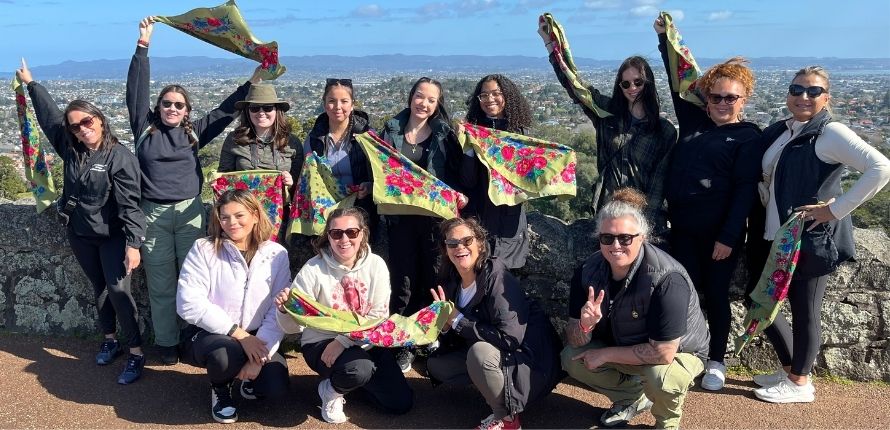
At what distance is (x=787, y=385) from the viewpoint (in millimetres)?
5461

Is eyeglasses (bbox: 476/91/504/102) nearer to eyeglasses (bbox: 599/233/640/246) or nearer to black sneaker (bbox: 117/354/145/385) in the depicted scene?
eyeglasses (bbox: 599/233/640/246)

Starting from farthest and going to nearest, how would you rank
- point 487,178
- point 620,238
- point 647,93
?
1. point 487,178
2. point 647,93
3. point 620,238

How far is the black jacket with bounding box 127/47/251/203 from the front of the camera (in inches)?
230

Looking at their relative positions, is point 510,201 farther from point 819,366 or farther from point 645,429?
point 819,366

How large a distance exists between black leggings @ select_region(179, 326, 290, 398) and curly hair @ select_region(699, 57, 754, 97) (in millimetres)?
3872

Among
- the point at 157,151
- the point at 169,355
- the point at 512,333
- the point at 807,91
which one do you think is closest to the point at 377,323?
the point at 512,333

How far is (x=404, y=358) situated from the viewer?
6.05m

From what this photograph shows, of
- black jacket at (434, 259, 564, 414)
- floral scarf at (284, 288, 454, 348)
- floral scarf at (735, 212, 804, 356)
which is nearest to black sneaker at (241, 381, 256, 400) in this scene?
floral scarf at (284, 288, 454, 348)

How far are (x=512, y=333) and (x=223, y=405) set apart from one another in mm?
2196

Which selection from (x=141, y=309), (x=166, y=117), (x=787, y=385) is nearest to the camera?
(x=787, y=385)

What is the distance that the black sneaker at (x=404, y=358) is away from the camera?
19.7 ft

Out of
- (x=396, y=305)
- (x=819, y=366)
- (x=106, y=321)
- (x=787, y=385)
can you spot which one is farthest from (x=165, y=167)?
(x=819, y=366)

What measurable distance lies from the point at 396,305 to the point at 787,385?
124 inches

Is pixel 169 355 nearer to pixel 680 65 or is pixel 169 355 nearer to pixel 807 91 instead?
pixel 680 65
